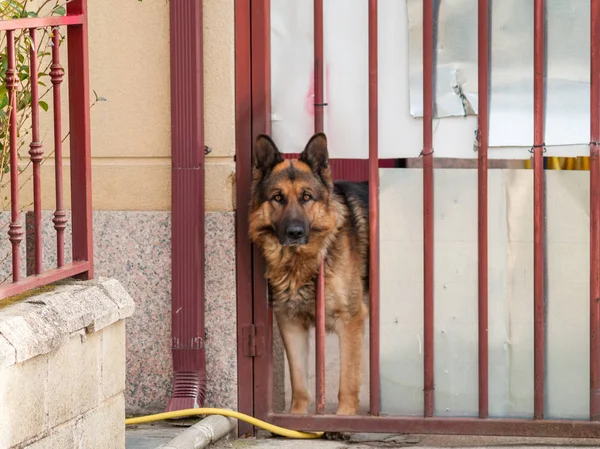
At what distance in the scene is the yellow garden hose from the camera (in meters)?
5.04

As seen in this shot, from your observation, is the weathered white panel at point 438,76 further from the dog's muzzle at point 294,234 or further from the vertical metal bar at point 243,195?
the dog's muzzle at point 294,234

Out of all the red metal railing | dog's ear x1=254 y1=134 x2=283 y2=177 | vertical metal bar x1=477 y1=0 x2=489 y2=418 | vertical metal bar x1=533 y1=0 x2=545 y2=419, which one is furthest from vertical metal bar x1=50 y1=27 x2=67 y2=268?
vertical metal bar x1=533 y1=0 x2=545 y2=419

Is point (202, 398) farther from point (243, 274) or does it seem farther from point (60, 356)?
point (60, 356)

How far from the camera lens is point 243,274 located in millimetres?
5223

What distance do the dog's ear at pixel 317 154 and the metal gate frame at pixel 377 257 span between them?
0.10 metres

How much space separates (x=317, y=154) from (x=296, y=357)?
1215 mm

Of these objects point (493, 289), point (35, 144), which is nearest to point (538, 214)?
point (493, 289)

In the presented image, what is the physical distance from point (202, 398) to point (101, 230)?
105 cm

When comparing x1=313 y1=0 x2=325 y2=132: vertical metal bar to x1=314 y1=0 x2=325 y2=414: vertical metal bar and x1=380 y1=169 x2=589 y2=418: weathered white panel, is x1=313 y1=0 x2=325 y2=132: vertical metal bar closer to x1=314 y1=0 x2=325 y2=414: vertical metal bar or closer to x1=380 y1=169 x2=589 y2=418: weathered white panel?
x1=314 y1=0 x2=325 y2=414: vertical metal bar

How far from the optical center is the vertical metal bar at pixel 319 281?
5066 millimetres

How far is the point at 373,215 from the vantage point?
511cm

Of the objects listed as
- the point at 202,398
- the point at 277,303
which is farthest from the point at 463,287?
the point at 202,398

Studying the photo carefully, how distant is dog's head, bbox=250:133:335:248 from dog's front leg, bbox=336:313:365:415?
0.58 m

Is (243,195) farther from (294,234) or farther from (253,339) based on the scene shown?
(253,339)
